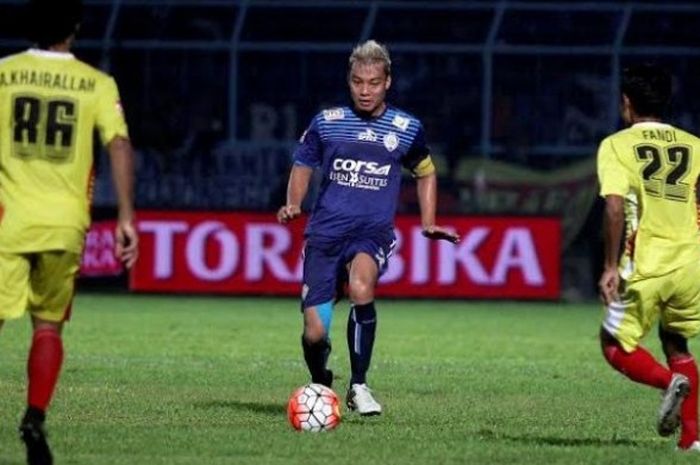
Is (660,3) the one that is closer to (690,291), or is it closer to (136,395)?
(136,395)

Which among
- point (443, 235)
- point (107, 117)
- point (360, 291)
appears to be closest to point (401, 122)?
point (443, 235)

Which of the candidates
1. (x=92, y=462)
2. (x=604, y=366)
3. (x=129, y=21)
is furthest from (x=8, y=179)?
(x=129, y=21)

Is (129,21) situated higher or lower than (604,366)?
higher

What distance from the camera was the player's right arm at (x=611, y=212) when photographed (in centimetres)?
967

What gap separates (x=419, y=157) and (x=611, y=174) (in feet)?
7.60

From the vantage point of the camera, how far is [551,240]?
24.5 metres

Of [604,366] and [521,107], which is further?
[521,107]

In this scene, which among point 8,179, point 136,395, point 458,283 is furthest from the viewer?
point 458,283

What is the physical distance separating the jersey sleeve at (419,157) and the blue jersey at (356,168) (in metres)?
0.05

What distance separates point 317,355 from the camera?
464 inches

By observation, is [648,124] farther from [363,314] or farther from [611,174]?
[363,314]

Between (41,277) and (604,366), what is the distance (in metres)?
7.65

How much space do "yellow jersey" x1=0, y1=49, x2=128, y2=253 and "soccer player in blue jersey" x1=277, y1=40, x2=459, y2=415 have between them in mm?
2632

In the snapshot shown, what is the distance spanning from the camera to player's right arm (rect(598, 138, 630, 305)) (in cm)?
967
